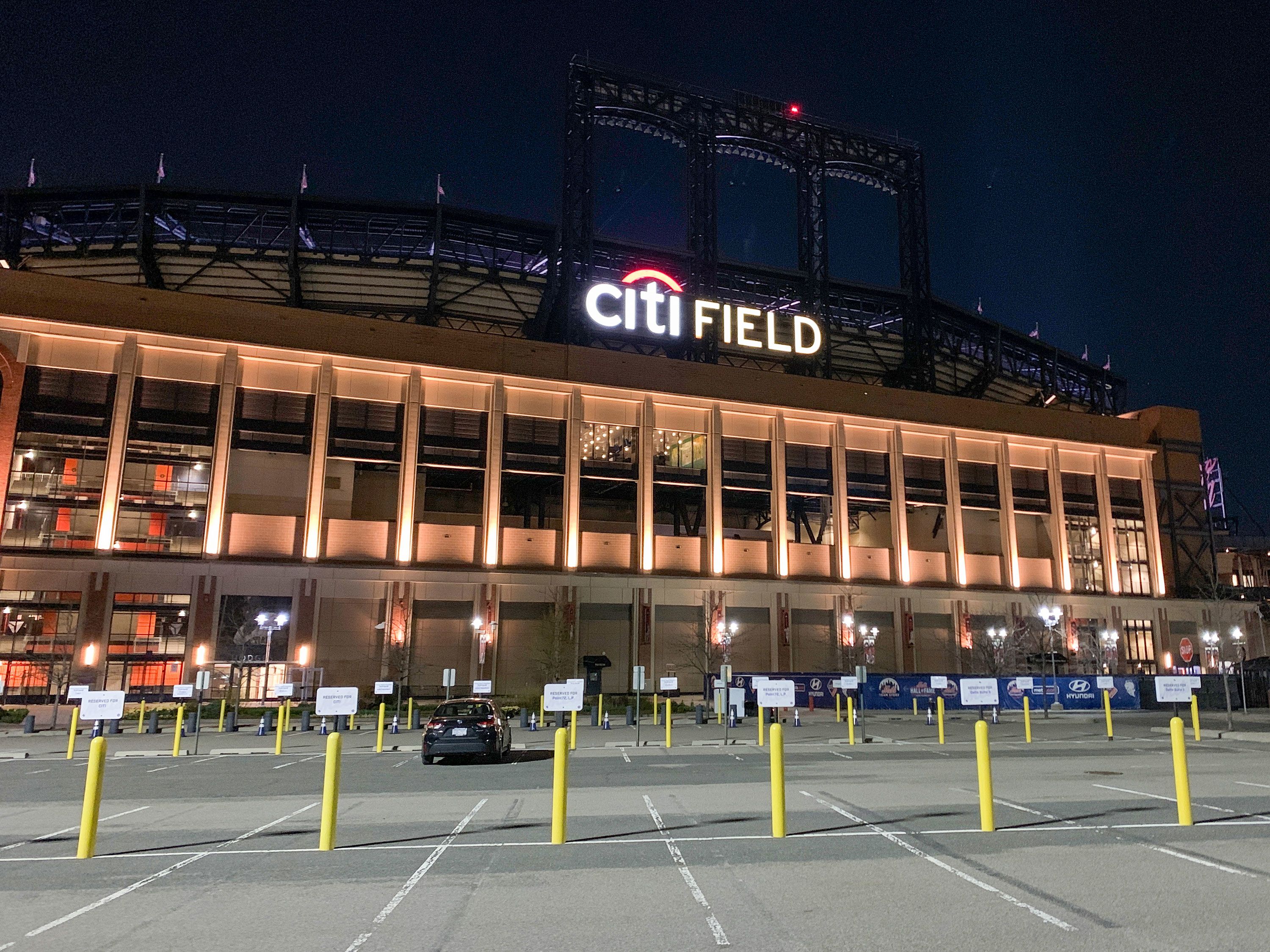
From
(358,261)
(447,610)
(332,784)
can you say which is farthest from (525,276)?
(332,784)

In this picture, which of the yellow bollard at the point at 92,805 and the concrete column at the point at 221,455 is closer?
the yellow bollard at the point at 92,805

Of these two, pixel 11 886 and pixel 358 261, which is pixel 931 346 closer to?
pixel 358 261

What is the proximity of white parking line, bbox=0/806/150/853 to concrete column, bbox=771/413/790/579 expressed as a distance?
168 ft

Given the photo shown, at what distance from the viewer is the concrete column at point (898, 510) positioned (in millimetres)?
64938

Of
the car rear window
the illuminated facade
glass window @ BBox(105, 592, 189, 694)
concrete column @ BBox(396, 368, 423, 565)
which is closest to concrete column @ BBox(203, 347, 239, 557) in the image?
the illuminated facade

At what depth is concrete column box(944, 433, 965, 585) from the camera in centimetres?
6662

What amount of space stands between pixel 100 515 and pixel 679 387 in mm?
36430

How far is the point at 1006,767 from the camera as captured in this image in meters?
18.8

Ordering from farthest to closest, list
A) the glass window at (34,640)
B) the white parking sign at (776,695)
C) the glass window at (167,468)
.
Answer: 1. the glass window at (167,468)
2. the glass window at (34,640)
3. the white parking sign at (776,695)

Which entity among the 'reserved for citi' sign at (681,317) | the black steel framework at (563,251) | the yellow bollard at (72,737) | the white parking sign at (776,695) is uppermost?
the black steel framework at (563,251)

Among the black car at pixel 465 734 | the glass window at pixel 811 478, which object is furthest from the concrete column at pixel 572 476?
the black car at pixel 465 734

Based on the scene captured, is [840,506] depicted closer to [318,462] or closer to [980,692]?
[318,462]

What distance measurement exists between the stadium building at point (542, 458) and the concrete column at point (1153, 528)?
28 cm

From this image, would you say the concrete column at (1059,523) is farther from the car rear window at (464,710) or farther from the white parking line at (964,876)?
the white parking line at (964,876)
